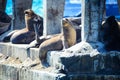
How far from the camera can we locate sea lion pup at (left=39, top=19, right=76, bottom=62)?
13.1 metres

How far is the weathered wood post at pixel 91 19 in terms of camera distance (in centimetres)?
1232

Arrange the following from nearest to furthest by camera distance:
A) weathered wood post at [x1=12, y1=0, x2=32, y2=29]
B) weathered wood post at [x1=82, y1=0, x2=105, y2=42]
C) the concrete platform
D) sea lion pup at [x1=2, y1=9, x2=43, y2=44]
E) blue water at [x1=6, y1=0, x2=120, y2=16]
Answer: weathered wood post at [x1=82, y1=0, x2=105, y2=42] → the concrete platform → sea lion pup at [x1=2, y1=9, x2=43, y2=44] → weathered wood post at [x1=12, y1=0, x2=32, y2=29] → blue water at [x1=6, y1=0, x2=120, y2=16]

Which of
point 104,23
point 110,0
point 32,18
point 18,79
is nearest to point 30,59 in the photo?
point 18,79

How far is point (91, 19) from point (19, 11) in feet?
19.4

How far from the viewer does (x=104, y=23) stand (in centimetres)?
1291

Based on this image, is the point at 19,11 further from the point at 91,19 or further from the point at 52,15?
the point at 91,19

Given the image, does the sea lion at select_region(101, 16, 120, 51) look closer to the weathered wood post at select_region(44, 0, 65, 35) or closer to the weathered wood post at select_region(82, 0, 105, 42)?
the weathered wood post at select_region(82, 0, 105, 42)

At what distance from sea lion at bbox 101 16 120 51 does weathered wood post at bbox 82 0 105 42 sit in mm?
231

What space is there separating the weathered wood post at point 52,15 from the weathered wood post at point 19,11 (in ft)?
10.1

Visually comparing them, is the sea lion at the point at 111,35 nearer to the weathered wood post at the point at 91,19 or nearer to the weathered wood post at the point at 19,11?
A: the weathered wood post at the point at 91,19

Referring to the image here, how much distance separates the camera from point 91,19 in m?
12.4

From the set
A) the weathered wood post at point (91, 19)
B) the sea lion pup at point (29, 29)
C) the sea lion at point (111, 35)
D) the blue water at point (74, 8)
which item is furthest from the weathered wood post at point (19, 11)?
the blue water at point (74, 8)

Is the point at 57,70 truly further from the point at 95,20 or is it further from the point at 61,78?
the point at 95,20

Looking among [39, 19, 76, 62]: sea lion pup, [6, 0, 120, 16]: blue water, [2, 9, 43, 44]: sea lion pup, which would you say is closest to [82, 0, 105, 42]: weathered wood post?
[39, 19, 76, 62]: sea lion pup
